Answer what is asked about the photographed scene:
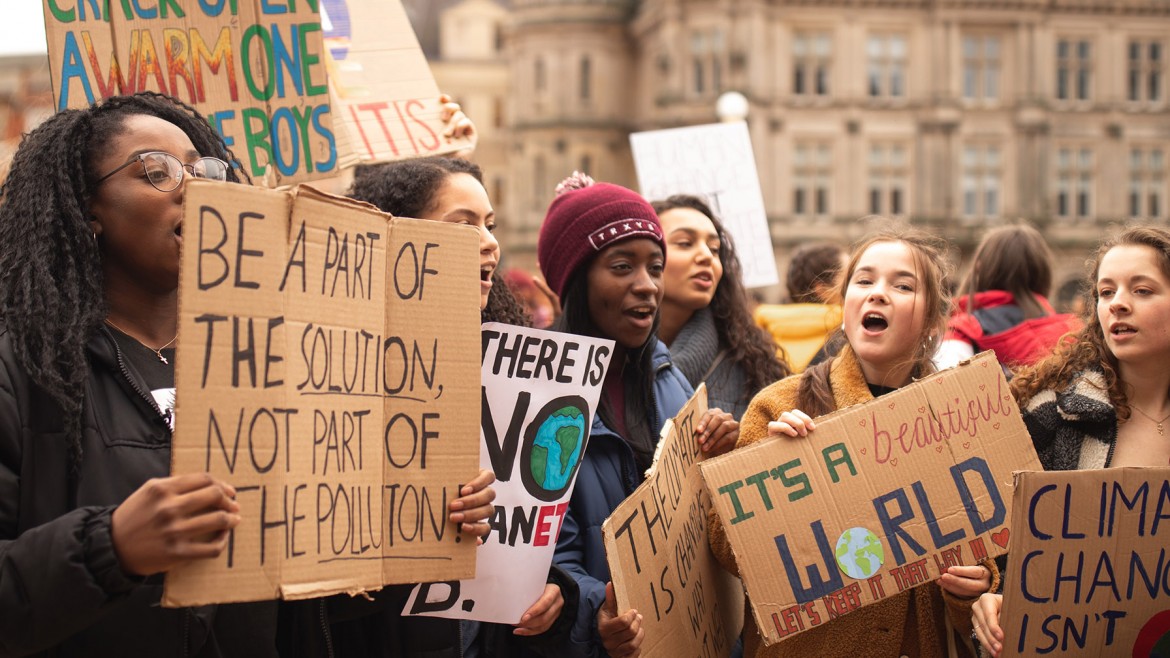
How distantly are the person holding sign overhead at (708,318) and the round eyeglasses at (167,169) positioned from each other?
255 cm

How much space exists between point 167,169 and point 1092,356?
281 centimetres

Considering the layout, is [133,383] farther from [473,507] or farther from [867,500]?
[867,500]

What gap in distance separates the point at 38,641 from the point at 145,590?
0.32 meters

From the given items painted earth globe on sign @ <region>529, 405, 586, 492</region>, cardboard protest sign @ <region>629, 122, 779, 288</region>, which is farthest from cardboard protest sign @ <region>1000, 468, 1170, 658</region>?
cardboard protest sign @ <region>629, 122, 779, 288</region>

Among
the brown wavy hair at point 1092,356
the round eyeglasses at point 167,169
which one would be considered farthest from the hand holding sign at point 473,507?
the brown wavy hair at point 1092,356

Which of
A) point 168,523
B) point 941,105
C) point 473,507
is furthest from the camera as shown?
point 941,105

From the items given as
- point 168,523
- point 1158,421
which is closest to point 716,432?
point 1158,421

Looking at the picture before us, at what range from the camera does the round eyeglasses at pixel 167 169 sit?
293cm

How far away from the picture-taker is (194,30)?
13.6 feet

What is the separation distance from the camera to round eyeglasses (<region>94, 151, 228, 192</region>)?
2.93 m

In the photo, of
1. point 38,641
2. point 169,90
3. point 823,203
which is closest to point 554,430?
point 38,641

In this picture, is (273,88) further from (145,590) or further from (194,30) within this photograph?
(145,590)

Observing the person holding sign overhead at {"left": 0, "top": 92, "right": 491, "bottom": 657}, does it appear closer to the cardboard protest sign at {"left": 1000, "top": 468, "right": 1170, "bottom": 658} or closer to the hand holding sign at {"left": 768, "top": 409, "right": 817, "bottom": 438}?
the hand holding sign at {"left": 768, "top": 409, "right": 817, "bottom": 438}

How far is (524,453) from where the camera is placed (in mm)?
3488
